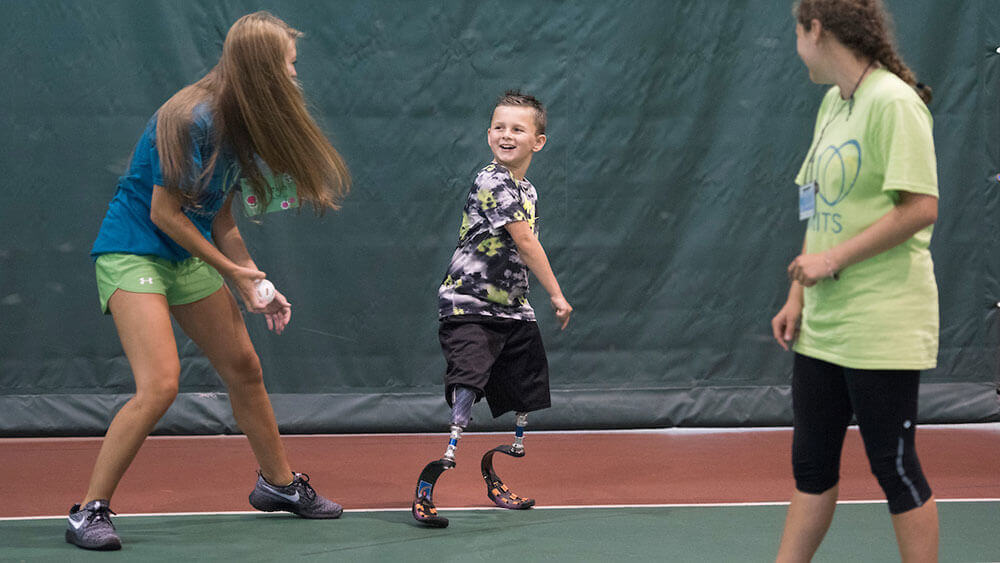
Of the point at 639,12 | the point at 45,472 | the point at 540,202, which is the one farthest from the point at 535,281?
the point at 45,472

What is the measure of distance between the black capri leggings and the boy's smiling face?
4.47ft

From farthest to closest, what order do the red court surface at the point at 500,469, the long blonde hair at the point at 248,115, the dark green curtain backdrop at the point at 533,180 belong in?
the dark green curtain backdrop at the point at 533,180 → the red court surface at the point at 500,469 → the long blonde hair at the point at 248,115

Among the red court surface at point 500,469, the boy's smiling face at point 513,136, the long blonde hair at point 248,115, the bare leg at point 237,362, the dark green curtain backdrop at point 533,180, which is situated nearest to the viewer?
the long blonde hair at point 248,115

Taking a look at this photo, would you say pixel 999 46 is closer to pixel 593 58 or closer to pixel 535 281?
pixel 593 58

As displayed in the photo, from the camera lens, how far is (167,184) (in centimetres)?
266

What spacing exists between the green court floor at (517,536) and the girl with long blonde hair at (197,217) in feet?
0.67

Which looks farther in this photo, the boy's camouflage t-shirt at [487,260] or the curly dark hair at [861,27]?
the boy's camouflage t-shirt at [487,260]

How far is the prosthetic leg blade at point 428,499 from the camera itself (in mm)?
3023

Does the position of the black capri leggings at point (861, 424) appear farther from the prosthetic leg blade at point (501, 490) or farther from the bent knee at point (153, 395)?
the bent knee at point (153, 395)

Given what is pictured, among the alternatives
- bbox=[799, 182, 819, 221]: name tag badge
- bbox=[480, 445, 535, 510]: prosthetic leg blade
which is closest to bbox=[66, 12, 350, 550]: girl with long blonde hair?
bbox=[480, 445, 535, 510]: prosthetic leg blade

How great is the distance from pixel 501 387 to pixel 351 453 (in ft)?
4.24

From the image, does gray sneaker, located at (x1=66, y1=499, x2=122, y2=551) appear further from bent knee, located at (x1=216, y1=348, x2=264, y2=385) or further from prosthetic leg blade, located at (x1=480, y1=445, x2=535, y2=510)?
prosthetic leg blade, located at (x1=480, y1=445, x2=535, y2=510)

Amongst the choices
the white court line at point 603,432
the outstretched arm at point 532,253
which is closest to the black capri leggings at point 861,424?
the outstretched arm at point 532,253

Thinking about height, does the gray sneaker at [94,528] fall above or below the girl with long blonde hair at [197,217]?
below
